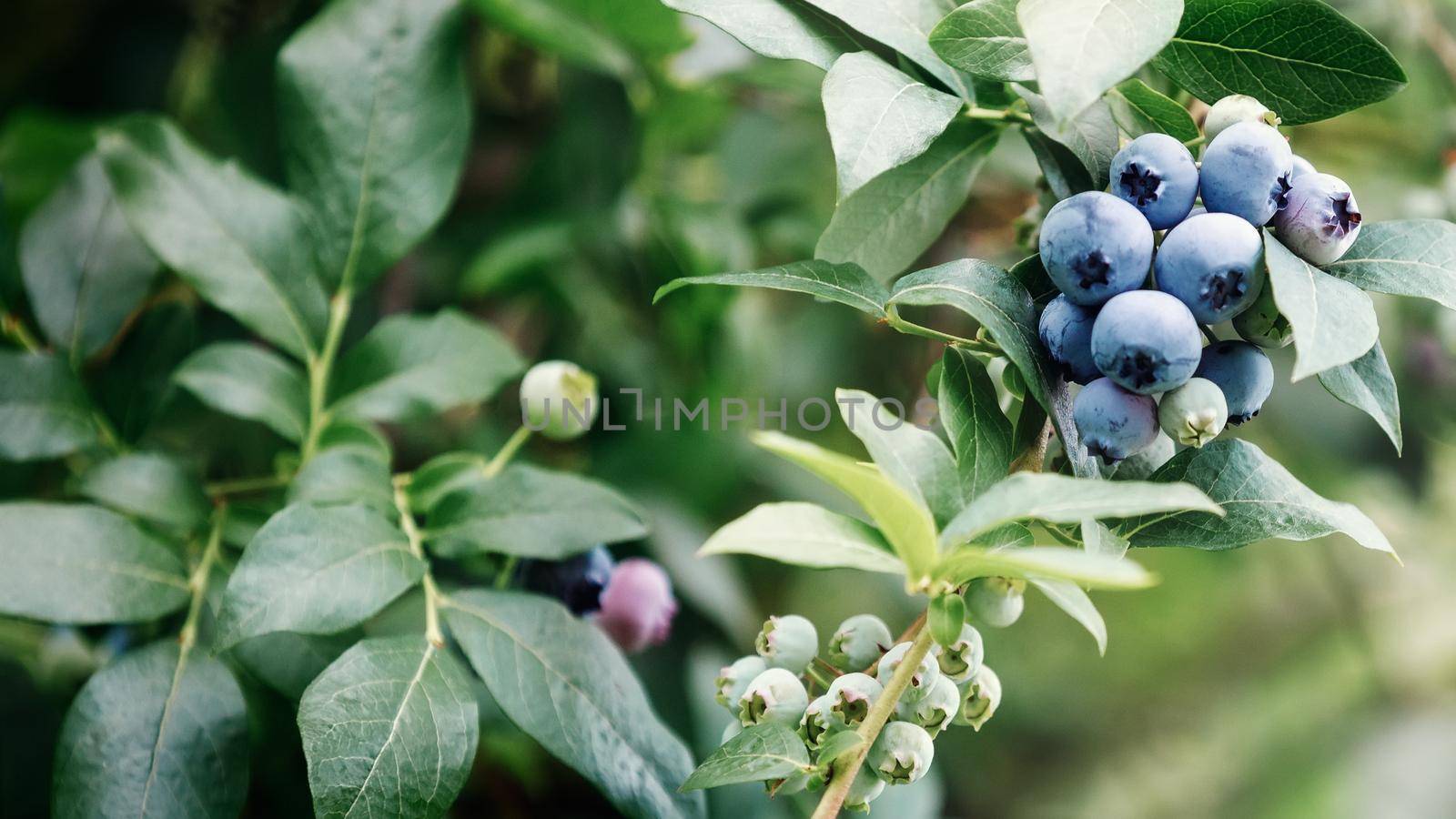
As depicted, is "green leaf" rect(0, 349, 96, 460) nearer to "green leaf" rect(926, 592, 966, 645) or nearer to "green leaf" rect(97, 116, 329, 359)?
"green leaf" rect(97, 116, 329, 359)

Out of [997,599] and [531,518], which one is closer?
[997,599]

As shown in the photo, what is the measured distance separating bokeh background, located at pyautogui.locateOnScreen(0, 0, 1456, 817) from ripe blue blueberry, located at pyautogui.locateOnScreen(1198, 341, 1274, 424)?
0.39 meters

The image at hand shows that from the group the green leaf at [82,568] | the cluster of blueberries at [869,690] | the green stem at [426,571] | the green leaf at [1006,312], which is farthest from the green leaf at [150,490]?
the green leaf at [1006,312]

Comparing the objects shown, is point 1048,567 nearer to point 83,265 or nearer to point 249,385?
point 249,385

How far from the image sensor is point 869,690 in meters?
0.48

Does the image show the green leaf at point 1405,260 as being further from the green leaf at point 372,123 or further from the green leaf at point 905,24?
the green leaf at point 372,123

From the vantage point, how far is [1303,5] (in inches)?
18.3

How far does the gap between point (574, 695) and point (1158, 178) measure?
1.32ft

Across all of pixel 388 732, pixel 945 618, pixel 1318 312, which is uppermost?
pixel 1318 312

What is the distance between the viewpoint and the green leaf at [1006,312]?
420mm

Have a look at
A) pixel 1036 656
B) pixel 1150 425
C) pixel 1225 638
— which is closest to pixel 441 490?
pixel 1150 425

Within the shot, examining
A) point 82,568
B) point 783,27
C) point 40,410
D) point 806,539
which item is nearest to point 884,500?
point 806,539

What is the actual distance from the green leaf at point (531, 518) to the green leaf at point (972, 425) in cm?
22

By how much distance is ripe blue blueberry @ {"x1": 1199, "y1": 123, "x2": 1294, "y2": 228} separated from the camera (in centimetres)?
43
